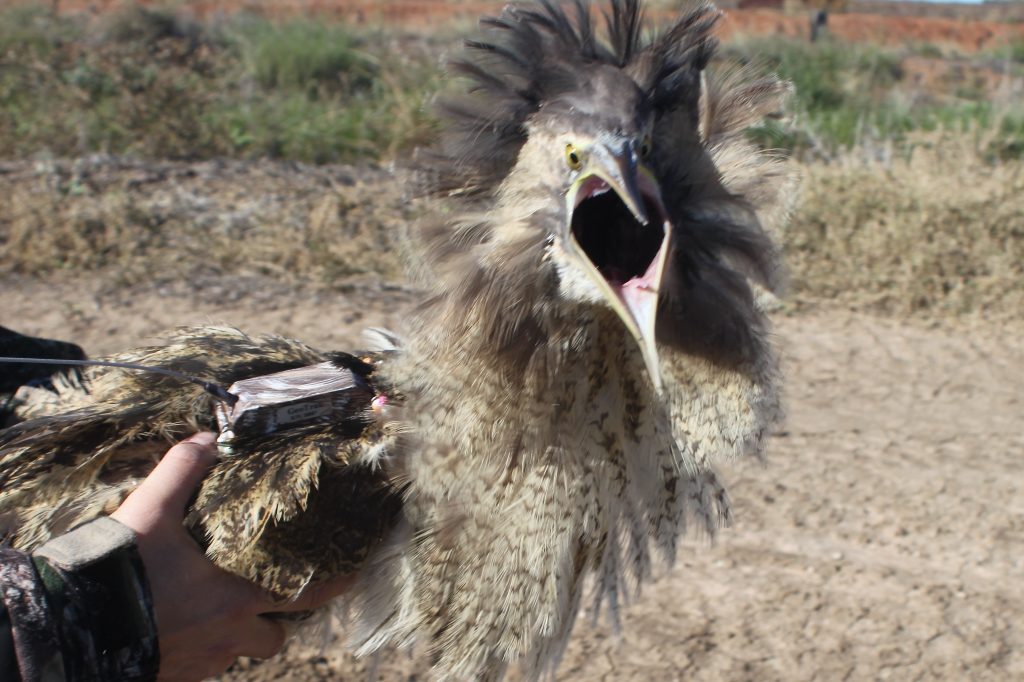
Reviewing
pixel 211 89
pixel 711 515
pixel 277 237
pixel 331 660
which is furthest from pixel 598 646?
pixel 211 89

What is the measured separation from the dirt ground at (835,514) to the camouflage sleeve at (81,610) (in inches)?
53.8

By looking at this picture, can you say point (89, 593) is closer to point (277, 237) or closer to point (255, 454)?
point (255, 454)

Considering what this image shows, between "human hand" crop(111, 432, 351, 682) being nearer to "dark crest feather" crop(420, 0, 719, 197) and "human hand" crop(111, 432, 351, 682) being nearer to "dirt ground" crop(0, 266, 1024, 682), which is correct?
"dark crest feather" crop(420, 0, 719, 197)

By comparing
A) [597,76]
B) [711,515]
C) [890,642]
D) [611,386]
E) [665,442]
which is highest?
[597,76]

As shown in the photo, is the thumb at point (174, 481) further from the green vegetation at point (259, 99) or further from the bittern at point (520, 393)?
the green vegetation at point (259, 99)

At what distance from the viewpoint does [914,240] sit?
22.1ft

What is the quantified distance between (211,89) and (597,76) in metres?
8.83

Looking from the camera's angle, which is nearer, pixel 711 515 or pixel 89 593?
pixel 89 593

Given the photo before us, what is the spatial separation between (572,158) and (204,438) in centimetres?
96

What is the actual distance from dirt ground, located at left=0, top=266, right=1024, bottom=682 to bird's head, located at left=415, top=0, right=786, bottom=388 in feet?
1.51

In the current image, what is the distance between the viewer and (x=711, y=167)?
228 centimetres

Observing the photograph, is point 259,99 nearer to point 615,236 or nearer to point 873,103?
point 873,103

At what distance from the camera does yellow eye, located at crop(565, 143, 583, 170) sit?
80.7 inches

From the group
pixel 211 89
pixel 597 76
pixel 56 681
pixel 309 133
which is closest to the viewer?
pixel 56 681
